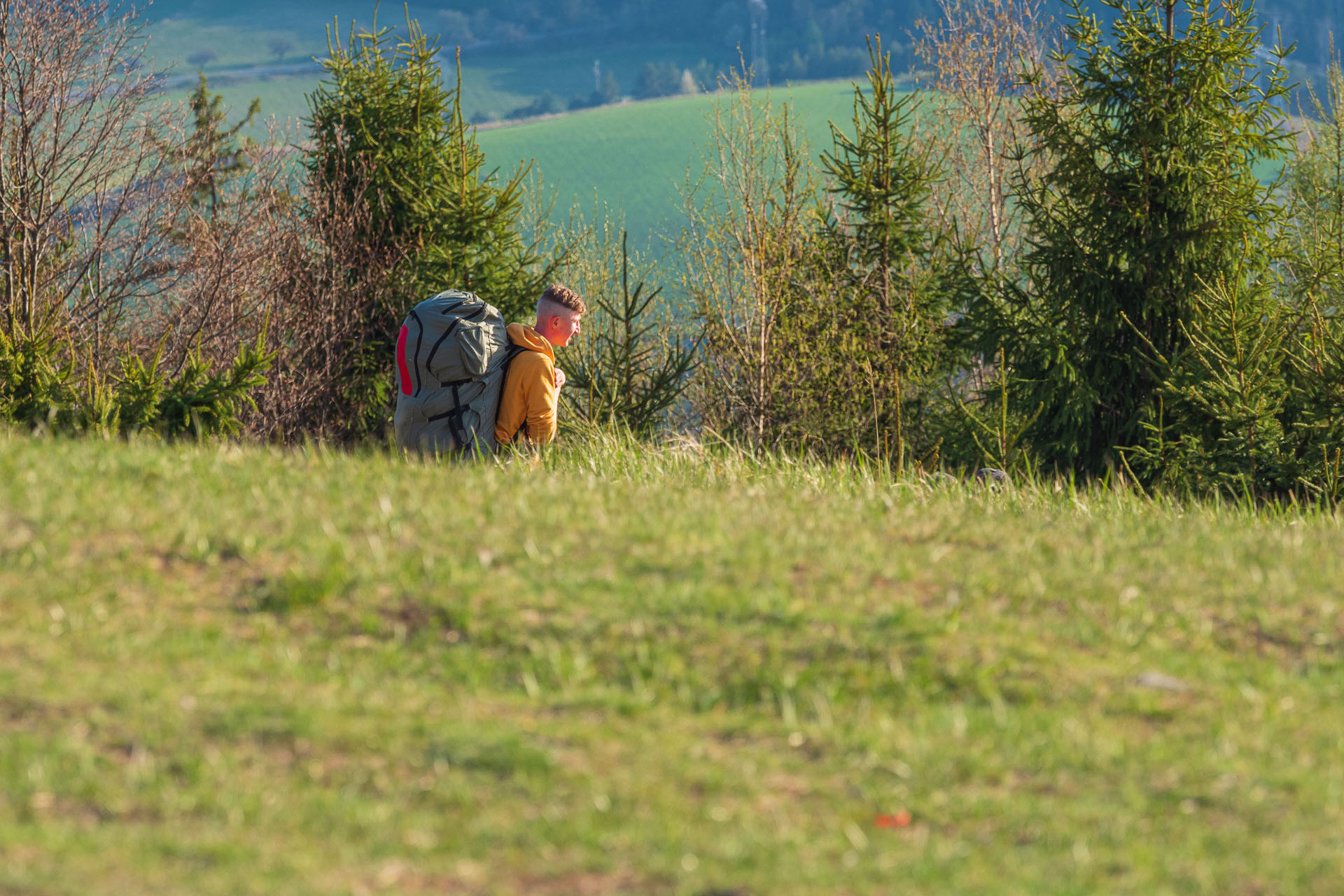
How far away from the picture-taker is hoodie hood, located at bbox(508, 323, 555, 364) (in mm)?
9328

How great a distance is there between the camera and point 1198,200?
1480 cm

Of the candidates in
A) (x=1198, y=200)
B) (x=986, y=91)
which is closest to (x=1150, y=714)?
(x=1198, y=200)

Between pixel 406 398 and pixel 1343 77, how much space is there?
3667cm

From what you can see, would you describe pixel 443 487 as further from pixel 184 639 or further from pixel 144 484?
pixel 184 639

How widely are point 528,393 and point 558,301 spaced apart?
0.83 metres

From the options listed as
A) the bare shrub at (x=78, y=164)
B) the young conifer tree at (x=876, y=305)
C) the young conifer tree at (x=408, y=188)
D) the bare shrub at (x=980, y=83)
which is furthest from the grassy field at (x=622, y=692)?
the bare shrub at (x=980, y=83)

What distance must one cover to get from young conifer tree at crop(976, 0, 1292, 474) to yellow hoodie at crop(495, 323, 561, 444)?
7288 mm

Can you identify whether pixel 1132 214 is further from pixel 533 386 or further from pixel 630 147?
pixel 630 147

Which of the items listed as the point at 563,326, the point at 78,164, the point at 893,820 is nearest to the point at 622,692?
the point at 893,820

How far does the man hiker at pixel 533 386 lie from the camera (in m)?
9.29

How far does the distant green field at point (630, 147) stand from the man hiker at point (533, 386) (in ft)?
391

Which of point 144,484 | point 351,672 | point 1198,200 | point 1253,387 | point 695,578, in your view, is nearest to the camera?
point 351,672

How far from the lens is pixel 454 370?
929 centimetres

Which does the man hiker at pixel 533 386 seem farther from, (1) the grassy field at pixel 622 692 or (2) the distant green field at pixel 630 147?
(2) the distant green field at pixel 630 147
